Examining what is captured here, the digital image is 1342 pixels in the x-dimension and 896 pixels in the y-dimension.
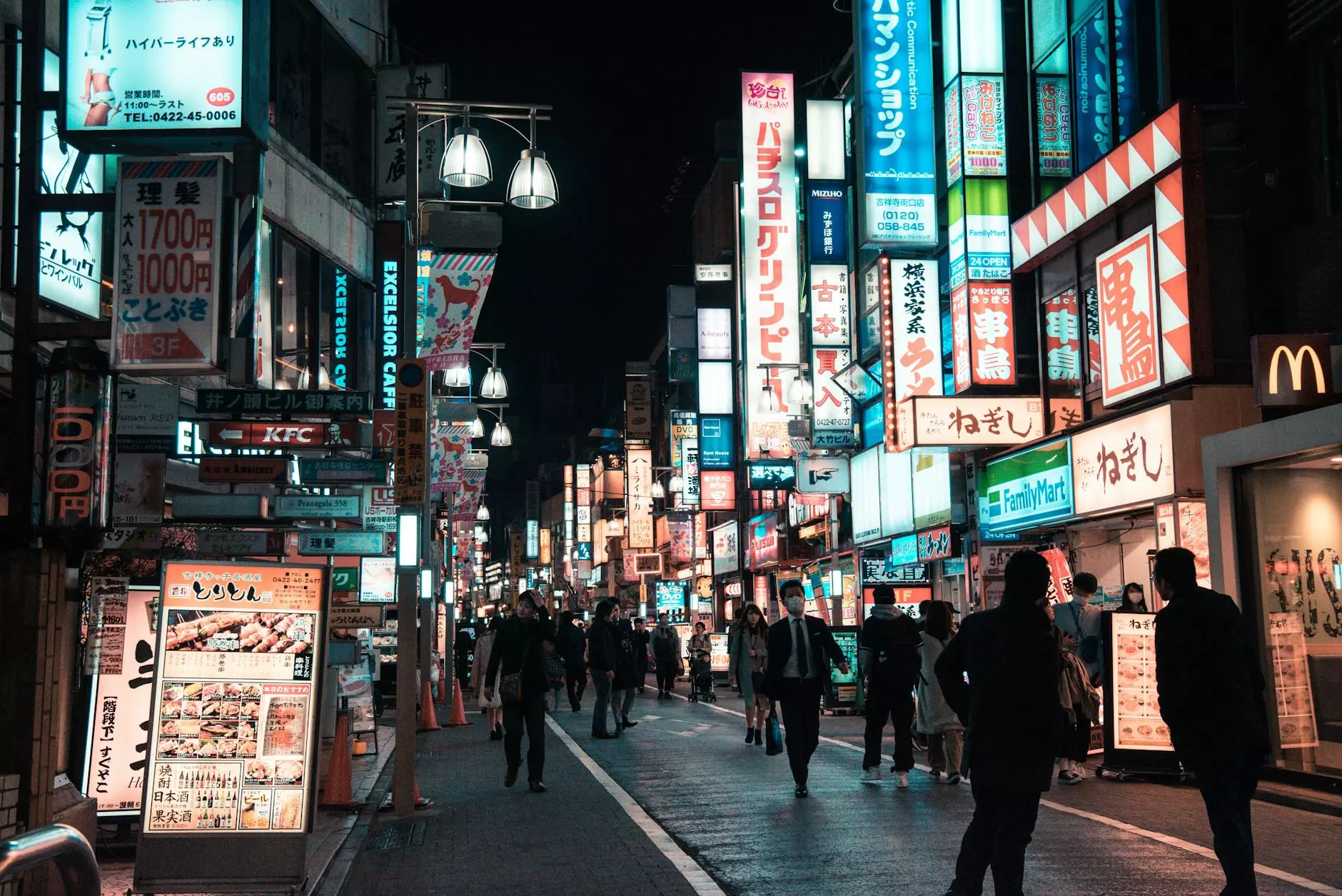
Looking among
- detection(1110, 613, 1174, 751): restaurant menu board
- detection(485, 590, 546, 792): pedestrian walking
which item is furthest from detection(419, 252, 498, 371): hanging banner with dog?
detection(1110, 613, 1174, 751): restaurant menu board

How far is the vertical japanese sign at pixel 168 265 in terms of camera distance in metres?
9.94

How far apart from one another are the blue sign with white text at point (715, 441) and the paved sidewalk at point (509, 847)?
91.6ft

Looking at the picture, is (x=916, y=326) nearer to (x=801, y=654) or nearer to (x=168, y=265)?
(x=801, y=654)

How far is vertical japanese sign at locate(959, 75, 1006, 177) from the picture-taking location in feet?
75.3

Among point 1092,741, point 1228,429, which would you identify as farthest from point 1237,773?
point 1228,429

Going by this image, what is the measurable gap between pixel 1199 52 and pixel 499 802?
1283 centimetres

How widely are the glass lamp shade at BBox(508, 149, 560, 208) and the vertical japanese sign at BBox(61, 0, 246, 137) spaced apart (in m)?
5.39

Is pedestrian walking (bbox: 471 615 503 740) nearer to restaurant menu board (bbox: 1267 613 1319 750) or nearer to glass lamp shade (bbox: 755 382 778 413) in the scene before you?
restaurant menu board (bbox: 1267 613 1319 750)

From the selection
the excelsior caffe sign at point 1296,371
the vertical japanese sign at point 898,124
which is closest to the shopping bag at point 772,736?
the excelsior caffe sign at point 1296,371

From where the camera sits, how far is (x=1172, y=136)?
663 inches

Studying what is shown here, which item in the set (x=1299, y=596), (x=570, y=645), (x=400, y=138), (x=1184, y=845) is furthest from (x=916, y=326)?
(x=1184, y=845)

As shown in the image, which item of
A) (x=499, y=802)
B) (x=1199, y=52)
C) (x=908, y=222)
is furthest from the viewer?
(x=908, y=222)

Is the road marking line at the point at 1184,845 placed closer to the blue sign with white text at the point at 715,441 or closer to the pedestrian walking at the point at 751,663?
the pedestrian walking at the point at 751,663

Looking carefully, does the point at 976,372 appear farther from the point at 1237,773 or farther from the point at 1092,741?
the point at 1237,773
